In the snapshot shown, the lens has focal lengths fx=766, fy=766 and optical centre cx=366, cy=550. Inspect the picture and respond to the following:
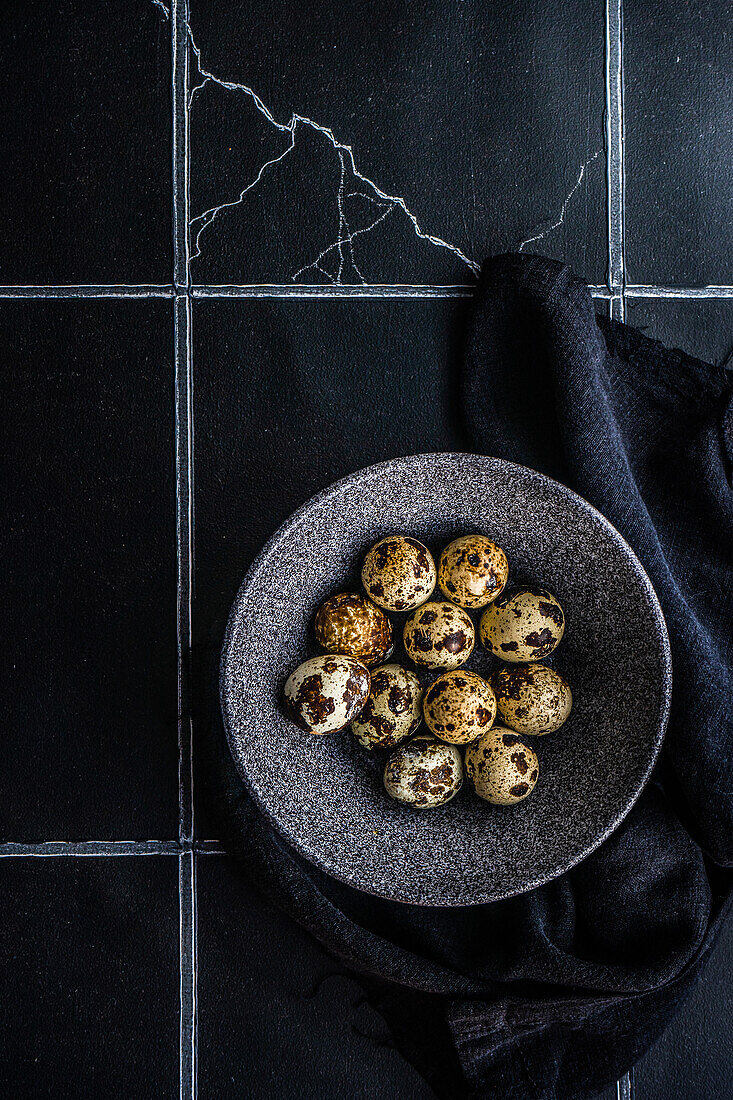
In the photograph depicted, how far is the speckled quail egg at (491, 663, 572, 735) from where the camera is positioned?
2.61ft

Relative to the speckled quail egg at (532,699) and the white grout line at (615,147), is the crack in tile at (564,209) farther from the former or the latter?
the speckled quail egg at (532,699)

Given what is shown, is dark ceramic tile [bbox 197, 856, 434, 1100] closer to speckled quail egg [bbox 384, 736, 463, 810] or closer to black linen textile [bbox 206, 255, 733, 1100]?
black linen textile [bbox 206, 255, 733, 1100]

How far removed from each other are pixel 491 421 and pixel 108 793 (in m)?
0.65

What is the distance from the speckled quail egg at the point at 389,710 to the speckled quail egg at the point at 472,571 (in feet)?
0.34

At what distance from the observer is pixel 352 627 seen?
788 mm

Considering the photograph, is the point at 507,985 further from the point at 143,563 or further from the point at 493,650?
the point at 143,563

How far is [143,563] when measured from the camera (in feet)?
3.10

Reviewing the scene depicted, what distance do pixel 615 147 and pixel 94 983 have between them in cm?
123

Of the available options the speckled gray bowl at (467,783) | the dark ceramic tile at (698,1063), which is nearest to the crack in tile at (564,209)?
the speckled gray bowl at (467,783)

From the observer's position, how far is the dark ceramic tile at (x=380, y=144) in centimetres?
95

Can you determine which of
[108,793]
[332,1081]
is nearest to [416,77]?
[108,793]

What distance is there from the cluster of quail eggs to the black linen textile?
16 cm

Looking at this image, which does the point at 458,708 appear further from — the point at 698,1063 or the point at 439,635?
the point at 698,1063

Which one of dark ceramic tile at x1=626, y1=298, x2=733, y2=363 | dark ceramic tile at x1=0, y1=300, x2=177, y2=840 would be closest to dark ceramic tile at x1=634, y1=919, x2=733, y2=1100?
dark ceramic tile at x1=0, y1=300, x2=177, y2=840
